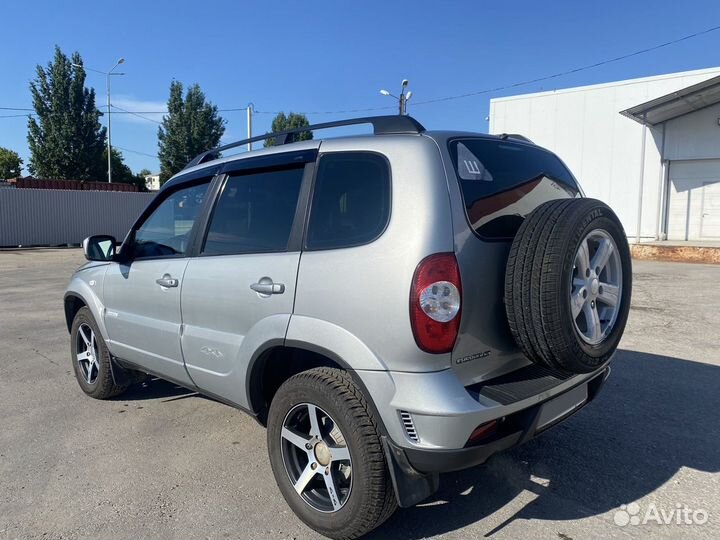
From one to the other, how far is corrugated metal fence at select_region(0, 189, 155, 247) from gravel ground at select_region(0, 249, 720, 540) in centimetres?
2215

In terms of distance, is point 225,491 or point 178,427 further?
point 178,427

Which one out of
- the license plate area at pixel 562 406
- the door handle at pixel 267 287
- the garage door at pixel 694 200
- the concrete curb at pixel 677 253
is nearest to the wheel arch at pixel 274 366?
the door handle at pixel 267 287

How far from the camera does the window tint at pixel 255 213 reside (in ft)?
9.71

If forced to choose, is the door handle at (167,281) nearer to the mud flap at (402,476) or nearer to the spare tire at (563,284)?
the mud flap at (402,476)

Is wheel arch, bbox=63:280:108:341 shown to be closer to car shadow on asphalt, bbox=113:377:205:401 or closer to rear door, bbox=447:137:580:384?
car shadow on asphalt, bbox=113:377:205:401

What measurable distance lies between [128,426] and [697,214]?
21.9 metres

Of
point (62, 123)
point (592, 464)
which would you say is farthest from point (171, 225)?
point (62, 123)

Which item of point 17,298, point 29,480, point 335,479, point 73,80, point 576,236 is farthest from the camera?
point 73,80

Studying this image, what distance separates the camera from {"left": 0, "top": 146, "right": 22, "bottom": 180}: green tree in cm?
5376

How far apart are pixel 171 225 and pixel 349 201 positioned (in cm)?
166

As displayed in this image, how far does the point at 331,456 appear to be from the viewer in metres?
2.61

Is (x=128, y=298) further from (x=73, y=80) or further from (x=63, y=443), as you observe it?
(x=73, y=80)

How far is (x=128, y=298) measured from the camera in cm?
395

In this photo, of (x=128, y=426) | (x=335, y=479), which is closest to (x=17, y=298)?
(x=128, y=426)
